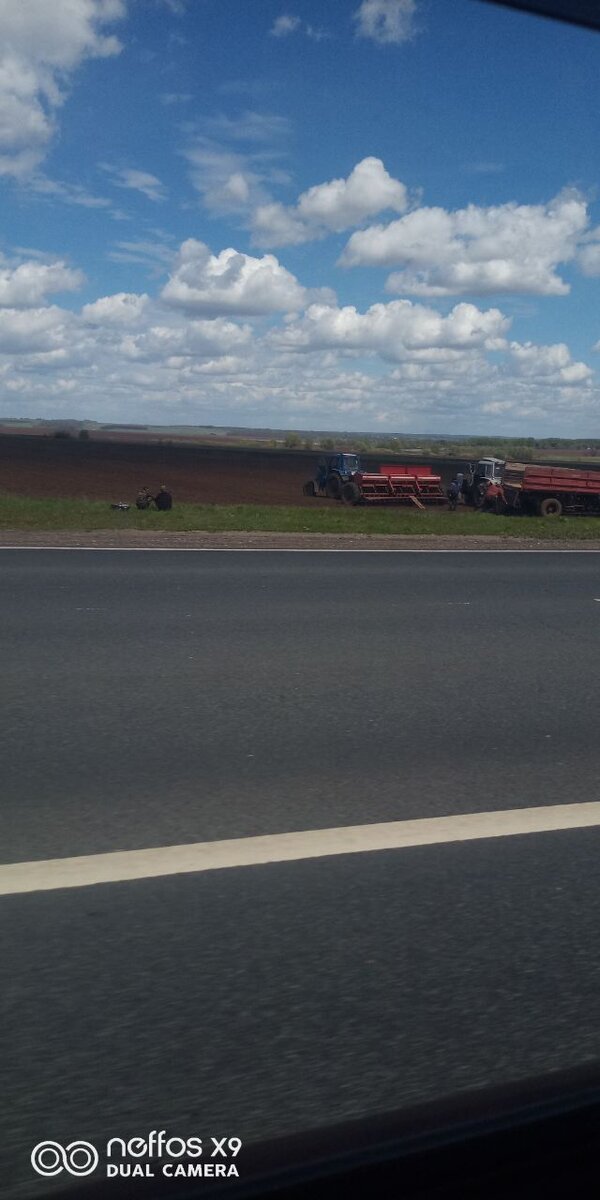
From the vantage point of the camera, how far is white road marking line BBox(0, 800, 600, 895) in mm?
4371

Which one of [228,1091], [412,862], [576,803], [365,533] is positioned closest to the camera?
[228,1091]

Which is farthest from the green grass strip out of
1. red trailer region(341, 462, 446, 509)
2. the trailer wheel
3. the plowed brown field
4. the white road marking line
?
the white road marking line

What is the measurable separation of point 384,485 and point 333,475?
3.01 m

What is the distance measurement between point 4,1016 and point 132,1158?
963 mm

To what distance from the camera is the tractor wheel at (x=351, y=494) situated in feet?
122

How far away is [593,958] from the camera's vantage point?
3.76 m

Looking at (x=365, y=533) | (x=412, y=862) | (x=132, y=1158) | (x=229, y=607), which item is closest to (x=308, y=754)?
(x=412, y=862)

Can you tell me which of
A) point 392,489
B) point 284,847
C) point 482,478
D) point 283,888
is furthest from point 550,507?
point 283,888

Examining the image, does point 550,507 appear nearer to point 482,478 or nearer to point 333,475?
point 482,478

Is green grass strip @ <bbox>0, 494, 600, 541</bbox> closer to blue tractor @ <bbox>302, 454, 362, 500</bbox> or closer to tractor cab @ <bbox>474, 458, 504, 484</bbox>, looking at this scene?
tractor cab @ <bbox>474, 458, 504, 484</bbox>

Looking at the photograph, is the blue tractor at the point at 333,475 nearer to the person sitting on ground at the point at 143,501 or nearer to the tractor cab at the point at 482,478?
the tractor cab at the point at 482,478

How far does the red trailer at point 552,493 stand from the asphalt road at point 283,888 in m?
24.2

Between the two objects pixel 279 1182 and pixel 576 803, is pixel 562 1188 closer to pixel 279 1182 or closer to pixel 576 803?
pixel 279 1182

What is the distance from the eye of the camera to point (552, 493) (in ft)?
111
